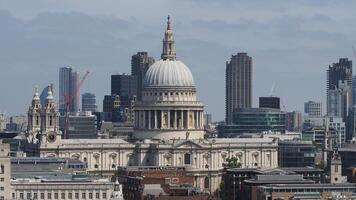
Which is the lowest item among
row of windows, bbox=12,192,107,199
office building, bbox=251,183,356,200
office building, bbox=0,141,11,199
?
row of windows, bbox=12,192,107,199

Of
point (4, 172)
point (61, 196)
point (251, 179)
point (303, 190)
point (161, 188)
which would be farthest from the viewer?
point (251, 179)

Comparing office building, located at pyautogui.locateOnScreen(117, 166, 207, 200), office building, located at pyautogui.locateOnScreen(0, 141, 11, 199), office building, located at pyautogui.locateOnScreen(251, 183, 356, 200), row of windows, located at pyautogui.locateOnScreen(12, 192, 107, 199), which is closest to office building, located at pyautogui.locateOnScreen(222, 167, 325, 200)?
office building, located at pyautogui.locateOnScreen(117, 166, 207, 200)

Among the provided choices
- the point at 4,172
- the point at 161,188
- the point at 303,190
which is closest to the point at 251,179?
the point at 161,188

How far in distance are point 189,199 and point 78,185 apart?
9900 millimetres

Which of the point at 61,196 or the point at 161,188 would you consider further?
the point at 161,188

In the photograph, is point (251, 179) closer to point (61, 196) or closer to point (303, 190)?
point (303, 190)

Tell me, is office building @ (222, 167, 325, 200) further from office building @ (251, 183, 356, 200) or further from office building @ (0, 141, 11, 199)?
office building @ (0, 141, 11, 199)

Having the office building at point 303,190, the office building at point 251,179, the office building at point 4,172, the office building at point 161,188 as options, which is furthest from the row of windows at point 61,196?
the office building at point 251,179

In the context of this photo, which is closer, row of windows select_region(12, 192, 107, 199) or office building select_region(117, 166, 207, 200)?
row of windows select_region(12, 192, 107, 199)

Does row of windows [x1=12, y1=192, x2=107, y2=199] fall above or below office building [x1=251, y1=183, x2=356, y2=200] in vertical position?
below

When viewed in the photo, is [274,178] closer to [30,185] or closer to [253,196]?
[253,196]

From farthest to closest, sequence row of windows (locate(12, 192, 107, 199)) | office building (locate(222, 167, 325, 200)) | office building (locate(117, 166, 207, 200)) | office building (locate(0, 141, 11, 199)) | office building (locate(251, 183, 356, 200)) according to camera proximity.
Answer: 1. office building (locate(222, 167, 325, 200))
2. office building (locate(117, 166, 207, 200))
3. row of windows (locate(12, 192, 107, 199))
4. office building (locate(251, 183, 356, 200))
5. office building (locate(0, 141, 11, 199))

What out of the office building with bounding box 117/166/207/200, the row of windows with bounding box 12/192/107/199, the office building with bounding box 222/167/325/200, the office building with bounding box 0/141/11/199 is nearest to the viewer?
the office building with bounding box 0/141/11/199

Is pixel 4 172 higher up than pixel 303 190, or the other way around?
pixel 4 172
